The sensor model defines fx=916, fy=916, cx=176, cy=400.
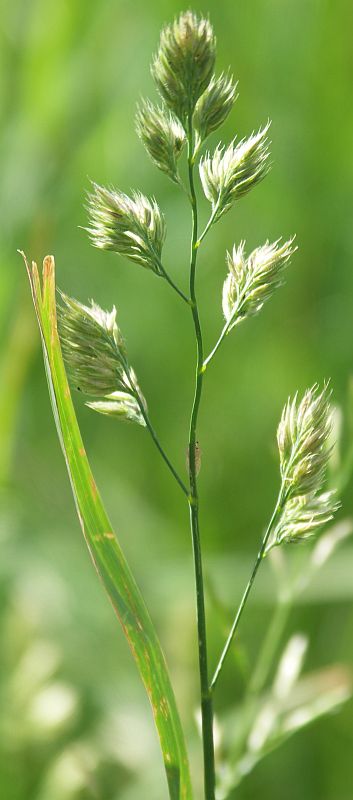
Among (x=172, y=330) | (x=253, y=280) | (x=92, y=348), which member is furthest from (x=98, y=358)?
(x=172, y=330)

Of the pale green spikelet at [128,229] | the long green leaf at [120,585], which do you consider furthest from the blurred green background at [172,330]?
the pale green spikelet at [128,229]

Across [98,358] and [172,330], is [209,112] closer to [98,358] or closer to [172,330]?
[98,358]

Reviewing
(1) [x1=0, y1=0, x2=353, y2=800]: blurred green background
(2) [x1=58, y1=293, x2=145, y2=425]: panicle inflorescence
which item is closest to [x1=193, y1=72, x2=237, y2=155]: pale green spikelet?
(2) [x1=58, y1=293, x2=145, y2=425]: panicle inflorescence

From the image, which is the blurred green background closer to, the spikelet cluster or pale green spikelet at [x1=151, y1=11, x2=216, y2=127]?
the spikelet cluster

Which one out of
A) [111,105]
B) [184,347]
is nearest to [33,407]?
[184,347]

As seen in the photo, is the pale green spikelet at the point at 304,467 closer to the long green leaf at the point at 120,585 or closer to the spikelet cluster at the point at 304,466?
the spikelet cluster at the point at 304,466

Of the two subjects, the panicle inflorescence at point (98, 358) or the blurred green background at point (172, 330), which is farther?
the blurred green background at point (172, 330)

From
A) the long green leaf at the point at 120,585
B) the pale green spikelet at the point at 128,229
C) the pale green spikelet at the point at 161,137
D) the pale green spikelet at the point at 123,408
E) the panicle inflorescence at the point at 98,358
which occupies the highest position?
the pale green spikelet at the point at 161,137
